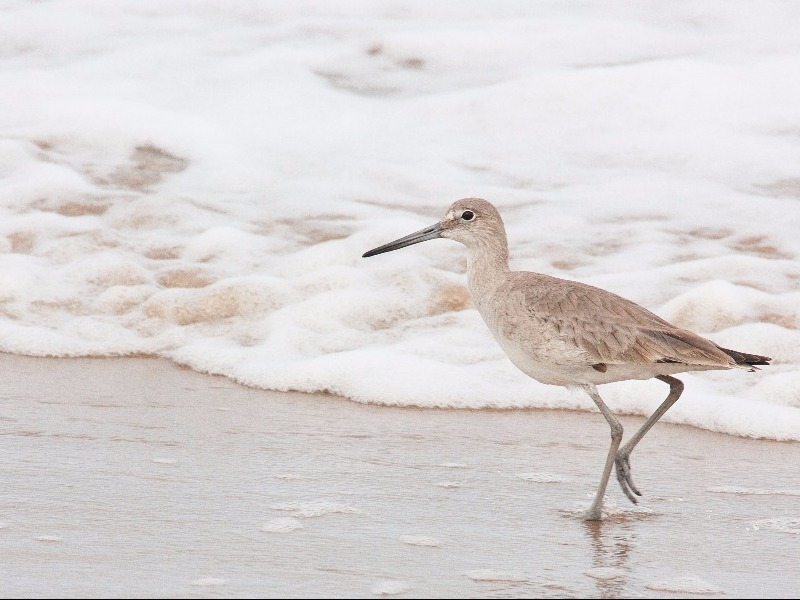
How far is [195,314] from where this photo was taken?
615 cm

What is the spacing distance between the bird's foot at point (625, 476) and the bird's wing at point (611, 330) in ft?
1.01

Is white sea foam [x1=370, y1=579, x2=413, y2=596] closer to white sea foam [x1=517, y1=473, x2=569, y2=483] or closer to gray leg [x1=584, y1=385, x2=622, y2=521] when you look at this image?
gray leg [x1=584, y1=385, x2=622, y2=521]

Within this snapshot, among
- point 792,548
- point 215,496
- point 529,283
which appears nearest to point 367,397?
point 529,283

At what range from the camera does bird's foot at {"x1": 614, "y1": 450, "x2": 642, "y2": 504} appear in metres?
3.97

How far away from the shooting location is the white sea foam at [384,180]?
18.8 feet

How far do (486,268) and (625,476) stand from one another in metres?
1.04

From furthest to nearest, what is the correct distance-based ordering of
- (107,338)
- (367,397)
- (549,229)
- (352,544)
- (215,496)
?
(549,229)
(107,338)
(367,397)
(215,496)
(352,544)

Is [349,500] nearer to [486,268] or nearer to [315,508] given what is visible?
[315,508]

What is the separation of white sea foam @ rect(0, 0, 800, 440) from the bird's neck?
665mm

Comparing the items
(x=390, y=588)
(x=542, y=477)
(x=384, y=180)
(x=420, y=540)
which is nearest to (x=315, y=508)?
(x=420, y=540)

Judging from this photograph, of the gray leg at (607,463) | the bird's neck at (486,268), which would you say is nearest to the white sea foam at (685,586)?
the gray leg at (607,463)

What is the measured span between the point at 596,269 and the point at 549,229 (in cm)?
77

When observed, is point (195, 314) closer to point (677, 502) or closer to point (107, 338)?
point (107, 338)

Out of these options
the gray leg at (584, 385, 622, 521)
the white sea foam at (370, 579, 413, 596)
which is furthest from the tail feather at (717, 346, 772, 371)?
the white sea foam at (370, 579, 413, 596)
